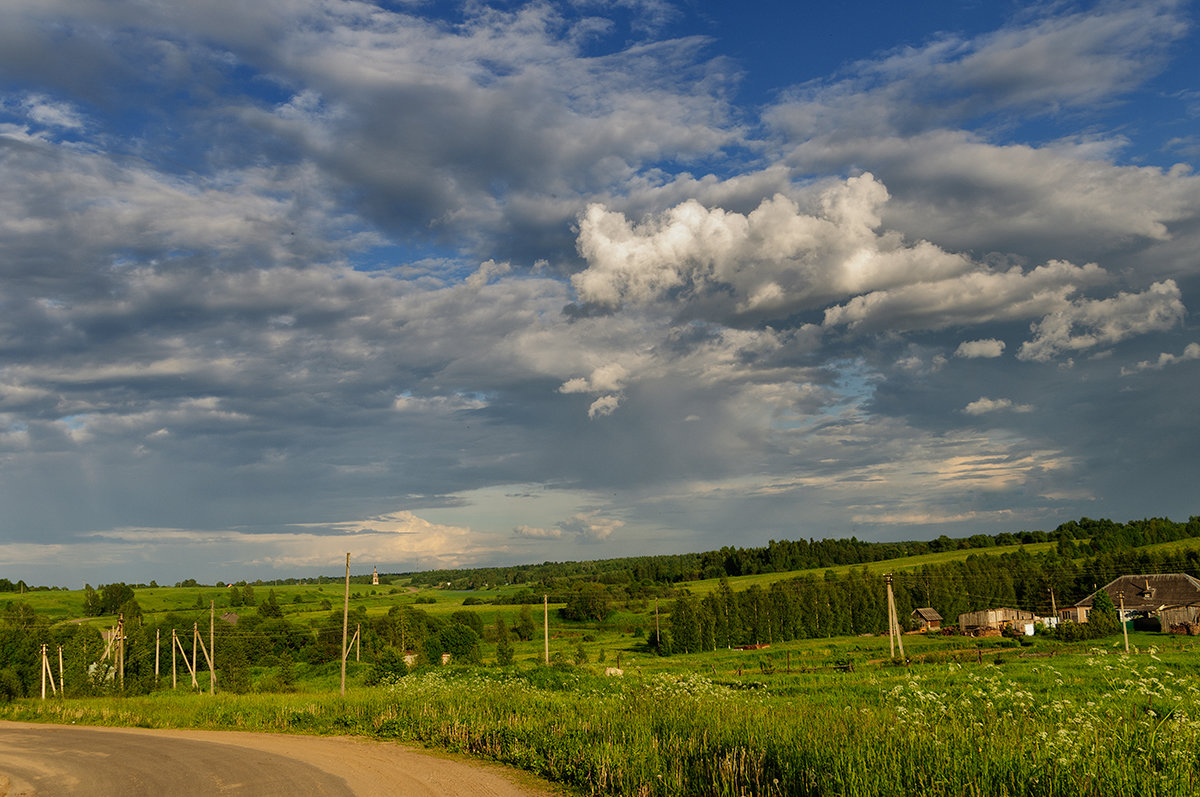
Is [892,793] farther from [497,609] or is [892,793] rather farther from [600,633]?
[497,609]

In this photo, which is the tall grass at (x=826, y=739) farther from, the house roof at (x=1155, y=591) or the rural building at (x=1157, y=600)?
the house roof at (x=1155, y=591)

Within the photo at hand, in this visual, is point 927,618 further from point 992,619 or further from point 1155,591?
point 1155,591

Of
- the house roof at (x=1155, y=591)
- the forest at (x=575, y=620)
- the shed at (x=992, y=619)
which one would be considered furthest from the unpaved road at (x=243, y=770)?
the shed at (x=992, y=619)

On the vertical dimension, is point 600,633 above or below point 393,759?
below

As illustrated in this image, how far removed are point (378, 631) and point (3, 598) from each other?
97487mm

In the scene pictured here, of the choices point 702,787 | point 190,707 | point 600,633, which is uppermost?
point 702,787

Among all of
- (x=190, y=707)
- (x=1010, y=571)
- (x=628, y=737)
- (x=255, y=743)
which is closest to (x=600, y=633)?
(x=1010, y=571)

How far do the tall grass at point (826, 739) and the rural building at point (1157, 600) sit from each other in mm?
82464

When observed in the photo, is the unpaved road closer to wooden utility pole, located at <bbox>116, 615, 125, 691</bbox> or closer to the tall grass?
the tall grass

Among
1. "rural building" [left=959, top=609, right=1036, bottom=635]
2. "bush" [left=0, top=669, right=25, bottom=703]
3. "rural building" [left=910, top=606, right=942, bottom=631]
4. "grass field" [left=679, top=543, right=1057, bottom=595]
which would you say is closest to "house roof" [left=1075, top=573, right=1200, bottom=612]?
"rural building" [left=959, top=609, right=1036, bottom=635]

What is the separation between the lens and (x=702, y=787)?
13.5 metres

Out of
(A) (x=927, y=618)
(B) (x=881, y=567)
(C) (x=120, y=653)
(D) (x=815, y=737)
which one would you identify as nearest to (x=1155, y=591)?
(A) (x=927, y=618)

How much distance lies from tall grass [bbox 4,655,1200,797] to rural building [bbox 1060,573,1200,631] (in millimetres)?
82464

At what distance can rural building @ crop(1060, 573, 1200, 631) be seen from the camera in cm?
8525
